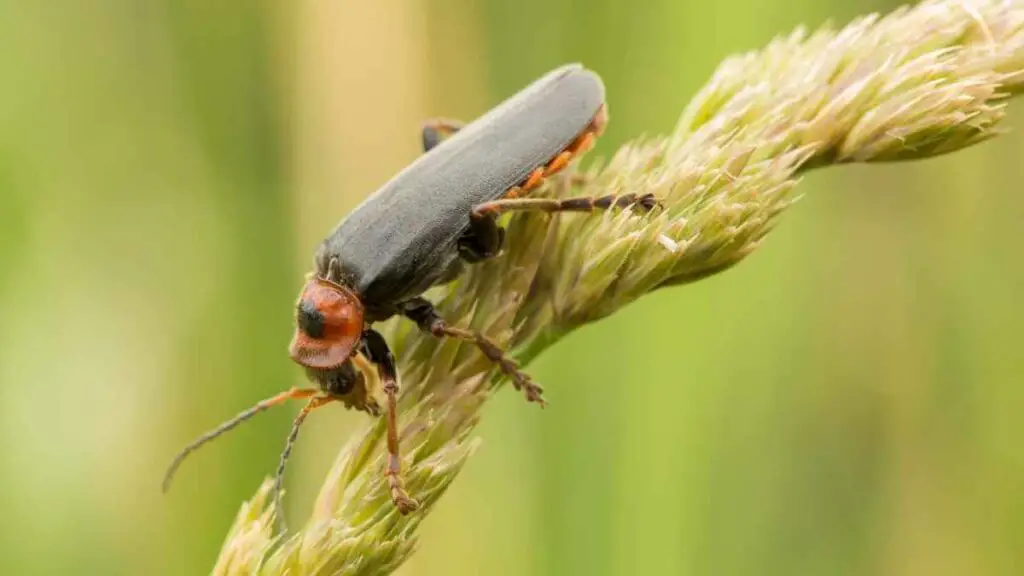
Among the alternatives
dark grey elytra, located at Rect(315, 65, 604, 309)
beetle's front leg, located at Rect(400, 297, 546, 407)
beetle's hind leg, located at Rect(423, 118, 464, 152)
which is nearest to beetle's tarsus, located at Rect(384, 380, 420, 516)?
beetle's front leg, located at Rect(400, 297, 546, 407)

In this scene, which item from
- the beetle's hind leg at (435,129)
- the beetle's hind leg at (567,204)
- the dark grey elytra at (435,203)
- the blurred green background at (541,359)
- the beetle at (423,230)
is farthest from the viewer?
the beetle's hind leg at (435,129)

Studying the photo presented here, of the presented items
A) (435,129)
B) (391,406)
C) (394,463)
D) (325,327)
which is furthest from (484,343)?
(435,129)

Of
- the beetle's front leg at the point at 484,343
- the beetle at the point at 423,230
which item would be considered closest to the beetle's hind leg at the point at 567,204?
the beetle at the point at 423,230

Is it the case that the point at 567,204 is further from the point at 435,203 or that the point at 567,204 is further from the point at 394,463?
the point at 394,463

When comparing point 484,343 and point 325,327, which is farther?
point 325,327

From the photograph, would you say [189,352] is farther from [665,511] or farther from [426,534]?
[665,511]

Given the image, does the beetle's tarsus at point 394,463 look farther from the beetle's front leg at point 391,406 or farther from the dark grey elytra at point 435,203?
the dark grey elytra at point 435,203

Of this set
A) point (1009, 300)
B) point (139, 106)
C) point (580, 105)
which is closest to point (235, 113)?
point (139, 106)
